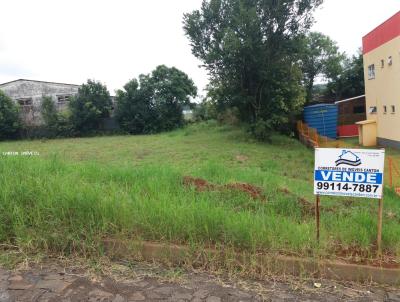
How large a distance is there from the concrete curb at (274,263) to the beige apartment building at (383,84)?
56.4ft

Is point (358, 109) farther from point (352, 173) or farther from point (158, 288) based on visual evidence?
point (158, 288)

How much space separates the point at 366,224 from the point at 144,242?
213 cm

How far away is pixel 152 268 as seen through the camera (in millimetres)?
3189

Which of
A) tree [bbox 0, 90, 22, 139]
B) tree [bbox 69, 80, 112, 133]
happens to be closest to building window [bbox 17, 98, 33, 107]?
tree [bbox 0, 90, 22, 139]

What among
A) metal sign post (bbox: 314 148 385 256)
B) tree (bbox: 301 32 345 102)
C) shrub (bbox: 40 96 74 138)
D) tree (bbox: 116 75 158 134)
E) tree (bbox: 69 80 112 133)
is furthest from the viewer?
tree (bbox: 301 32 345 102)

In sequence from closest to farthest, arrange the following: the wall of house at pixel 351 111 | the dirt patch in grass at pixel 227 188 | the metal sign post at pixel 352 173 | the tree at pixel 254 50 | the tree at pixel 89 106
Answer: the metal sign post at pixel 352 173
the dirt patch in grass at pixel 227 188
the tree at pixel 254 50
the wall of house at pixel 351 111
the tree at pixel 89 106

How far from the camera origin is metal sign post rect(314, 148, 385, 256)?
10.7 feet

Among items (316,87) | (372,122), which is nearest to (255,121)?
(372,122)

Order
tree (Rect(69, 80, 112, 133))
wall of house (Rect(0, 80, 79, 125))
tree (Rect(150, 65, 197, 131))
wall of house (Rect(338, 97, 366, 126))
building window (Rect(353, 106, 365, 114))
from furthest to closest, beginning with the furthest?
wall of house (Rect(0, 80, 79, 125)), tree (Rect(150, 65, 197, 131)), tree (Rect(69, 80, 112, 133)), building window (Rect(353, 106, 365, 114)), wall of house (Rect(338, 97, 366, 126))


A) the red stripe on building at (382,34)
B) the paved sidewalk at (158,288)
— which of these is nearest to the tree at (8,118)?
the red stripe on building at (382,34)

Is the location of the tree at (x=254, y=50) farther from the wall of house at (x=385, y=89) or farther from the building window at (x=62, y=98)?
the building window at (x=62, y=98)

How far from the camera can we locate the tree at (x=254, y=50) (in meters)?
17.4

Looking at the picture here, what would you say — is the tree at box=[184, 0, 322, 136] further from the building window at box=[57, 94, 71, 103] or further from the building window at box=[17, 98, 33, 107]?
the building window at box=[17, 98, 33, 107]

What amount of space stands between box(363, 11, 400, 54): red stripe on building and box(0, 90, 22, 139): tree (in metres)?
23.4
